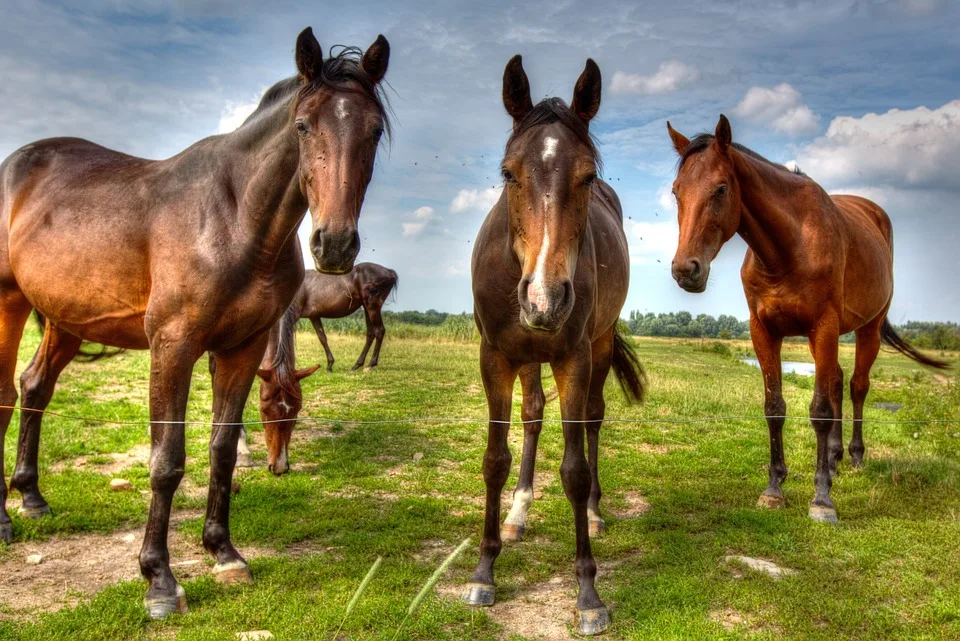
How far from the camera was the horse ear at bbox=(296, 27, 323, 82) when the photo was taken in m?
3.46

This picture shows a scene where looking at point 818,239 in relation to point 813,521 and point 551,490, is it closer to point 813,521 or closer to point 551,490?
point 813,521

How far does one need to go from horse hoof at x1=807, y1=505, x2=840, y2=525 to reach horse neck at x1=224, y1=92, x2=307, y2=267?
4.55 m

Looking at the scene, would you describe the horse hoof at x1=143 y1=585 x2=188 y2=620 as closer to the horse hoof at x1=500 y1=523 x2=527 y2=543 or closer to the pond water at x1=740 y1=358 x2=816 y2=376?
the horse hoof at x1=500 y1=523 x2=527 y2=543

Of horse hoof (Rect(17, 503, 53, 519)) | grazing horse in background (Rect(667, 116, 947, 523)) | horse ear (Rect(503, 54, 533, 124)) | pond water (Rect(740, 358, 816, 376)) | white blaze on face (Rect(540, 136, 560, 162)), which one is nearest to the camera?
white blaze on face (Rect(540, 136, 560, 162))

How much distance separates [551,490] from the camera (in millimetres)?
6129

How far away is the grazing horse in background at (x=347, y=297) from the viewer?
16.9 meters

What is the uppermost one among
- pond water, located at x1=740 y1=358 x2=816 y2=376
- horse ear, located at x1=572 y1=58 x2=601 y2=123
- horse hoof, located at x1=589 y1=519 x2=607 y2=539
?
horse ear, located at x1=572 y1=58 x2=601 y2=123

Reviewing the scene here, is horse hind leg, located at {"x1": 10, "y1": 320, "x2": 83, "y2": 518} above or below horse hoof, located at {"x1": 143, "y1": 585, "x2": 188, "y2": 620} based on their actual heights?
above

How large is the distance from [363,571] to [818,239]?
4.51 meters

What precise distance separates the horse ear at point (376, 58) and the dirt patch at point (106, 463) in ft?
14.3

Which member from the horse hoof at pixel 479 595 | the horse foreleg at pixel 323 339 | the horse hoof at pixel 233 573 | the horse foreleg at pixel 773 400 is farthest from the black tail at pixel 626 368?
the horse foreleg at pixel 323 339

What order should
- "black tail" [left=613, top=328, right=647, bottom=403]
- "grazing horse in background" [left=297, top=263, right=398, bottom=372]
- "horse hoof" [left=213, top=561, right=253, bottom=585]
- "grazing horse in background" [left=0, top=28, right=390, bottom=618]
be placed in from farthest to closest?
"grazing horse in background" [left=297, top=263, right=398, bottom=372] < "black tail" [left=613, top=328, right=647, bottom=403] < "horse hoof" [left=213, top=561, right=253, bottom=585] < "grazing horse in background" [left=0, top=28, right=390, bottom=618]

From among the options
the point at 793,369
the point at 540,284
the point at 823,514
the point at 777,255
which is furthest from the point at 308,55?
the point at 793,369

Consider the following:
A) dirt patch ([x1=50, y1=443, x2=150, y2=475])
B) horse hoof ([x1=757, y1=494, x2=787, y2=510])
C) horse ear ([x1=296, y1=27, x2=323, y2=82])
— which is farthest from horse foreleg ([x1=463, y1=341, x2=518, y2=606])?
dirt patch ([x1=50, y1=443, x2=150, y2=475])
